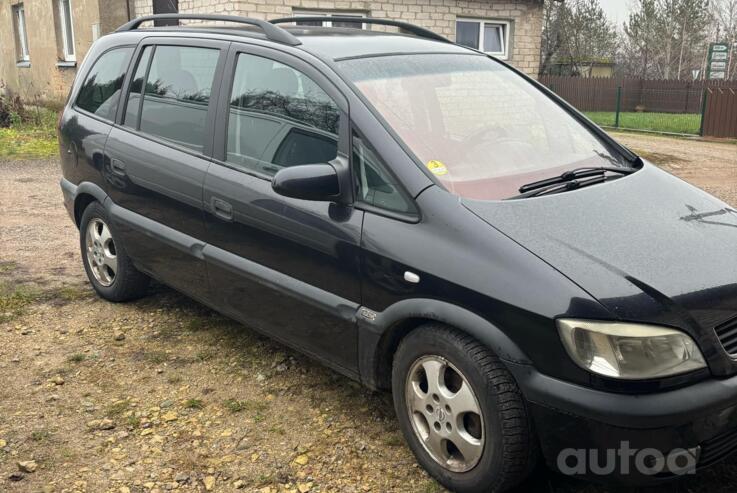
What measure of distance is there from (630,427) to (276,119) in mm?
2149

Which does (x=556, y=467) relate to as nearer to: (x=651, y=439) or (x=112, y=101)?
(x=651, y=439)

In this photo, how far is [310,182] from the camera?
3.03 metres

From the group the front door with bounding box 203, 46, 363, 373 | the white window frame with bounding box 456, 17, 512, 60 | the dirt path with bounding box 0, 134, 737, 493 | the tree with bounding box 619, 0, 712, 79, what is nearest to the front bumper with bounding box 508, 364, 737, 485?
the dirt path with bounding box 0, 134, 737, 493

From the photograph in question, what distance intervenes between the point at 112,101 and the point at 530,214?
3.08 meters

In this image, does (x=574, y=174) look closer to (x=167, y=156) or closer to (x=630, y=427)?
(x=630, y=427)

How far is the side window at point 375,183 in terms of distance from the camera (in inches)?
117

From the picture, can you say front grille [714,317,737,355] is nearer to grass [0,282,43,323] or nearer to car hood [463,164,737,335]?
car hood [463,164,737,335]

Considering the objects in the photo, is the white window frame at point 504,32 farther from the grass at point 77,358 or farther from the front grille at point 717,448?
the front grille at point 717,448

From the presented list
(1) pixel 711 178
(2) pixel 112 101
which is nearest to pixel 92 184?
(2) pixel 112 101

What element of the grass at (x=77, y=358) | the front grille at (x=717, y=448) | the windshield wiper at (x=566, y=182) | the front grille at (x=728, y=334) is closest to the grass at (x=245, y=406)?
the grass at (x=77, y=358)

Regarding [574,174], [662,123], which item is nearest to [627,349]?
[574,174]

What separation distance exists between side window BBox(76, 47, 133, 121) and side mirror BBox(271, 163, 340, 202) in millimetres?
2109

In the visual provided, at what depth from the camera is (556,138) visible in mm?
3609

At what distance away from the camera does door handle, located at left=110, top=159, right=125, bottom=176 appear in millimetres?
4430
